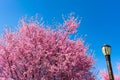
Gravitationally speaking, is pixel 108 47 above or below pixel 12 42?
below

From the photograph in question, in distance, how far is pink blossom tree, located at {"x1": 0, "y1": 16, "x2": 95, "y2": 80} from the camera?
18688mm

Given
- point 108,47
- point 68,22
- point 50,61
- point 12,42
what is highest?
point 68,22

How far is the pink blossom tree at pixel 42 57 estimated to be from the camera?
1869 centimetres

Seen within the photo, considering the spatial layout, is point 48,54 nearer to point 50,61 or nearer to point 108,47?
point 50,61

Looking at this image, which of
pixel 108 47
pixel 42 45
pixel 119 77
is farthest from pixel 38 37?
pixel 119 77

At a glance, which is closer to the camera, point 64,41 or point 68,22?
point 64,41

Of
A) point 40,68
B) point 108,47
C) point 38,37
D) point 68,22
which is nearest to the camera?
point 108,47

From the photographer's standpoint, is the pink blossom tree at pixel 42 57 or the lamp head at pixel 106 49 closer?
the lamp head at pixel 106 49

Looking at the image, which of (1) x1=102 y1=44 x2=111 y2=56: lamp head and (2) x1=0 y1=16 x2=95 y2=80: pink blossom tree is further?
(2) x1=0 y1=16 x2=95 y2=80: pink blossom tree

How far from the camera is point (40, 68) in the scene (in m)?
18.9

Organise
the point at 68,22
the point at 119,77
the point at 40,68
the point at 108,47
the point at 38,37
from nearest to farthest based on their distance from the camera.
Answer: the point at 108,47 → the point at 40,68 → the point at 38,37 → the point at 68,22 → the point at 119,77

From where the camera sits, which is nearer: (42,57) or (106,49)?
(106,49)

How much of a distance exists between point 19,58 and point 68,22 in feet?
16.1

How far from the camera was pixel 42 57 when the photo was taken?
1911cm
